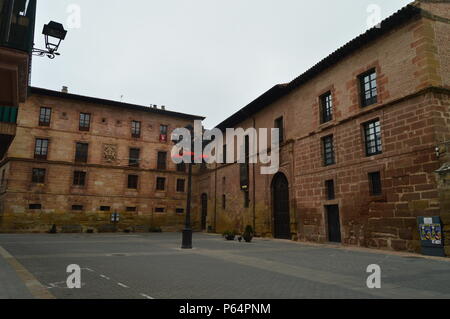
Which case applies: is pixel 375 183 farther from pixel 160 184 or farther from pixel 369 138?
pixel 160 184

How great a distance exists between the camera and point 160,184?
32.9 meters

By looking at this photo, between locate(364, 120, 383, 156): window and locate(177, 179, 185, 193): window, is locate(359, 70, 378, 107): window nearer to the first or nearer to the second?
locate(364, 120, 383, 156): window

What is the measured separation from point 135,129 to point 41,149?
8630mm

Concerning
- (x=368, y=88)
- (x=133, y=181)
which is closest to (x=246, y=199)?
(x=133, y=181)

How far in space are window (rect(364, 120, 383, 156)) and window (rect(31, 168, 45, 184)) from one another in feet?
85.3

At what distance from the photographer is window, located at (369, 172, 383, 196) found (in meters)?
14.0

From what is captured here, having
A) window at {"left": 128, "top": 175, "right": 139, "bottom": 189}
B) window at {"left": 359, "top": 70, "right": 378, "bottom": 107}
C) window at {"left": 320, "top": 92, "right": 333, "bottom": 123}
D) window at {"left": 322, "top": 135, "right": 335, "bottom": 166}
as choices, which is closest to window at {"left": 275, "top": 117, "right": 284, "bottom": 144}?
window at {"left": 320, "top": 92, "right": 333, "bottom": 123}

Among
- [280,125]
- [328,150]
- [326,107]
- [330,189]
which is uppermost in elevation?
[280,125]

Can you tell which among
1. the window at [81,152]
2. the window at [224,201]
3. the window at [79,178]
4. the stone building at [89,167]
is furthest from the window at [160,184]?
the window at [224,201]

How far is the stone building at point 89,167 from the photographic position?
88.3 feet

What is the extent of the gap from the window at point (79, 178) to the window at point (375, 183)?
81.3ft

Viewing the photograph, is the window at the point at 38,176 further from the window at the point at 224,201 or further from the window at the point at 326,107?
the window at the point at 326,107
